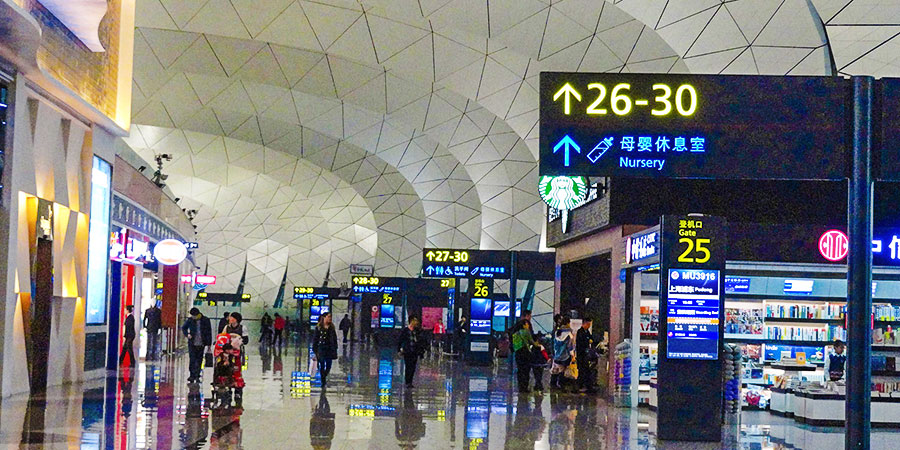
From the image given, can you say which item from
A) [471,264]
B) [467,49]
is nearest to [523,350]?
[471,264]

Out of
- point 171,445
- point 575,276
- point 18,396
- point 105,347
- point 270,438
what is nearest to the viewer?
point 171,445

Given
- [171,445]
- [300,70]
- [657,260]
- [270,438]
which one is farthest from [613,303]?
[300,70]

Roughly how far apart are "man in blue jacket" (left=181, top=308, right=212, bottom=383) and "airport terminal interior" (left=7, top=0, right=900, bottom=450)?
0.06 m

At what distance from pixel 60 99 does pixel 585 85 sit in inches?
463

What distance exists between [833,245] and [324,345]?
10.1 m

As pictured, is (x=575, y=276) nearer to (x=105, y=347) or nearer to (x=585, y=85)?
(x=105, y=347)

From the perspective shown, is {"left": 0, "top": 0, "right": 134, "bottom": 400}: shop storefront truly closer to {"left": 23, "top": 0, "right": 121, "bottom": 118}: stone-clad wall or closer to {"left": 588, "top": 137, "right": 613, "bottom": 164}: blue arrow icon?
{"left": 23, "top": 0, "right": 121, "bottom": 118}: stone-clad wall

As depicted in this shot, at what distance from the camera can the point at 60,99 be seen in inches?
734

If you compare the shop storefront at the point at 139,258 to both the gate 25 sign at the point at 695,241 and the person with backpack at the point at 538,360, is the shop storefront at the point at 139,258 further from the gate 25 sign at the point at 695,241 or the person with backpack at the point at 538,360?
the gate 25 sign at the point at 695,241

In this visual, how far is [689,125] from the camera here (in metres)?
10.3

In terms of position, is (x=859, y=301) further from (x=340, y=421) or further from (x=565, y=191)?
(x=565, y=191)

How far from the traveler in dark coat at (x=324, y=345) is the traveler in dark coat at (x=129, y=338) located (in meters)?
6.90

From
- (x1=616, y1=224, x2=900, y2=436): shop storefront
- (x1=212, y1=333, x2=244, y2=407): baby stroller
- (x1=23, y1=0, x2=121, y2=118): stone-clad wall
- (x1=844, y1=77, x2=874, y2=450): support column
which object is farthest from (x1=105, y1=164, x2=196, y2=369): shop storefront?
(x1=844, y1=77, x2=874, y2=450): support column

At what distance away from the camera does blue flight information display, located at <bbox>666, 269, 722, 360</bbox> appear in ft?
46.2
